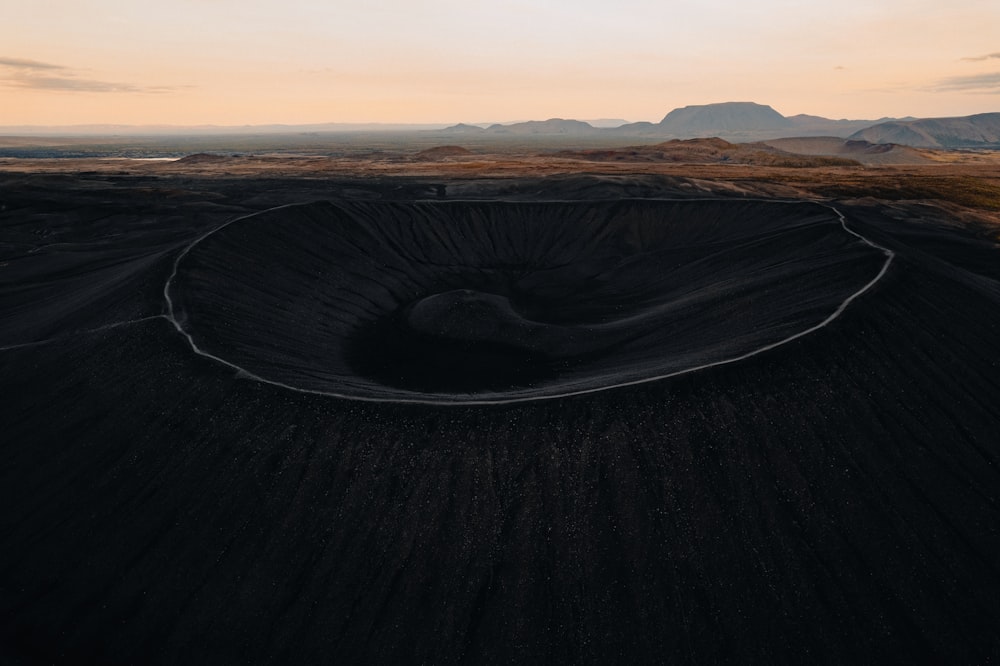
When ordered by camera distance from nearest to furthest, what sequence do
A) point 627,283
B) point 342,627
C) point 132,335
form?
point 342,627, point 132,335, point 627,283

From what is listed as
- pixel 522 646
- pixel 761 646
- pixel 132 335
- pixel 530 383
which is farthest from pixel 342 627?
pixel 132 335

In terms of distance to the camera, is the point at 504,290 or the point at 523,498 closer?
the point at 523,498

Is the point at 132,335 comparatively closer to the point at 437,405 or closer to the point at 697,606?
the point at 437,405

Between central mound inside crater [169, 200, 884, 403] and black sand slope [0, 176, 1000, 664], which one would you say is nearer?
black sand slope [0, 176, 1000, 664]

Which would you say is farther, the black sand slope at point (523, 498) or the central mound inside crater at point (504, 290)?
the central mound inside crater at point (504, 290)
